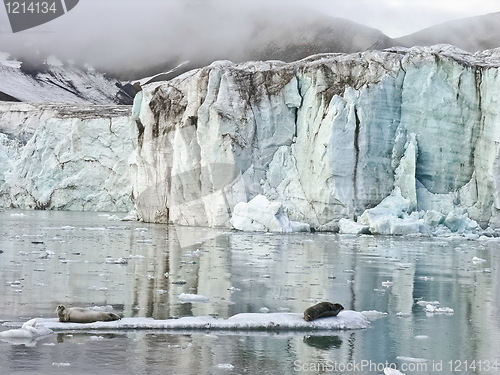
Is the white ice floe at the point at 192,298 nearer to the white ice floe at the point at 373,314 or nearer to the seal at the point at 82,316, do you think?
the seal at the point at 82,316

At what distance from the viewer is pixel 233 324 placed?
7.42 m

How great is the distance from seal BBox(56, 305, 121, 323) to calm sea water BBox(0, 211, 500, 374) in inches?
14.4

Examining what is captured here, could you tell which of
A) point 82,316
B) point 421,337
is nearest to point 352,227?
point 421,337

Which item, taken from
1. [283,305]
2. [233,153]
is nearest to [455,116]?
[233,153]

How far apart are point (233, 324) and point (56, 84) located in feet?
241

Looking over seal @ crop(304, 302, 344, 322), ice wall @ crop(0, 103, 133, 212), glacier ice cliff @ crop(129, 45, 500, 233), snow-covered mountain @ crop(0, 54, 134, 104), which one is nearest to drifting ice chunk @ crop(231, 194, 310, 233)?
glacier ice cliff @ crop(129, 45, 500, 233)

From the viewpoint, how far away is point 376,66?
2606cm

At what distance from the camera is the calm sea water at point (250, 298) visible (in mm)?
6133

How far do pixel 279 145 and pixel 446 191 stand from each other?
5.78 m

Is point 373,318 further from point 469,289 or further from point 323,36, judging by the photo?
point 323,36

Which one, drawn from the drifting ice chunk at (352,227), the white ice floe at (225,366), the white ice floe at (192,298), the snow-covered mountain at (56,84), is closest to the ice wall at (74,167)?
the drifting ice chunk at (352,227)

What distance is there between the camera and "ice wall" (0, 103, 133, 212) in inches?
1535

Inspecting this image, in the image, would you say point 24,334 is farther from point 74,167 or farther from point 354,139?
point 74,167

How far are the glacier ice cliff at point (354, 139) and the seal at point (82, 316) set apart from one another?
17.3 metres
